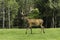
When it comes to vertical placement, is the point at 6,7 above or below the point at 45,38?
above

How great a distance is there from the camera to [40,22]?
778 inches

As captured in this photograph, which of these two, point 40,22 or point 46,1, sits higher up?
point 46,1

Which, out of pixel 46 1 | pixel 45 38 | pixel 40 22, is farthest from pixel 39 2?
pixel 45 38

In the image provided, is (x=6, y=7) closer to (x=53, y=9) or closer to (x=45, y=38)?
(x=53, y=9)

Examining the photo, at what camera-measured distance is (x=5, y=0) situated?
52281mm

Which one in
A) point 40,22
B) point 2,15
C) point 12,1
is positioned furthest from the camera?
point 2,15

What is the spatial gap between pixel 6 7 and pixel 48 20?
9.62 meters

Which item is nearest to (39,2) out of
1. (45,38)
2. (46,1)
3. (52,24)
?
(46,1)

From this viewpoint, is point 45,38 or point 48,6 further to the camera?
point 48,6

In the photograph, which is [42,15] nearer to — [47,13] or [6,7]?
[47,13]

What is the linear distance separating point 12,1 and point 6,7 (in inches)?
90.4

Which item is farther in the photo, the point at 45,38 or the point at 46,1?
the point at 46,1

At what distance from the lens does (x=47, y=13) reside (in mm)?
53625

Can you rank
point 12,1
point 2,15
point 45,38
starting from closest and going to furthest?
point 45,38 < point 12,1 < point 2,15
